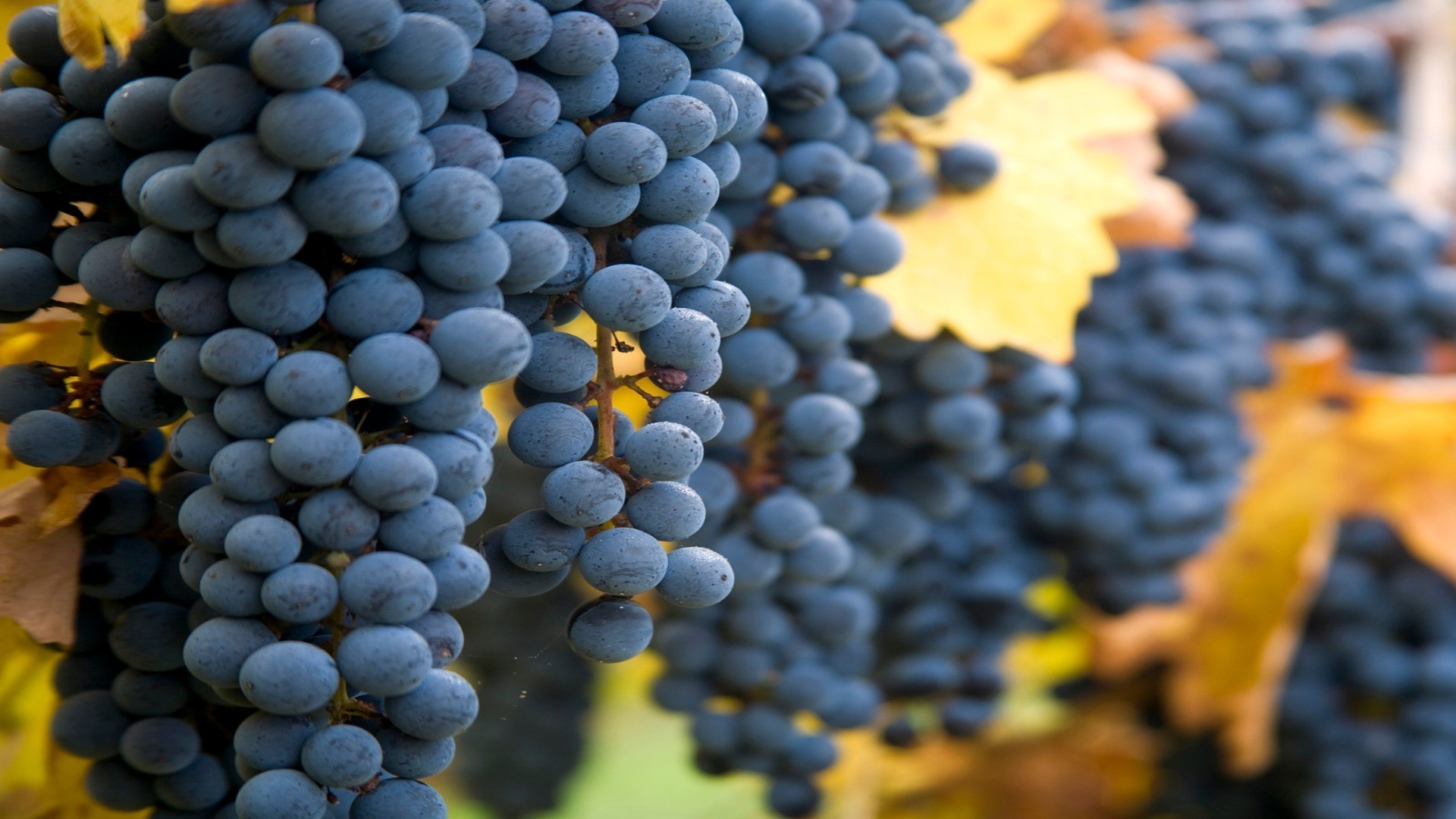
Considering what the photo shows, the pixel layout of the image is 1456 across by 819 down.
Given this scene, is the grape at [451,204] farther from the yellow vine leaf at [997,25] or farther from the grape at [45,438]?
the yellow vine leaf at [997,25]

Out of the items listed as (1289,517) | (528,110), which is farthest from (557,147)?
(1289,517)

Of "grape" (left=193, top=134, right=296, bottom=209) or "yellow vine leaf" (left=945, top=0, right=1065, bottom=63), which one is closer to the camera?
"grape" (left=193, top=134, right=296, bottom=209)

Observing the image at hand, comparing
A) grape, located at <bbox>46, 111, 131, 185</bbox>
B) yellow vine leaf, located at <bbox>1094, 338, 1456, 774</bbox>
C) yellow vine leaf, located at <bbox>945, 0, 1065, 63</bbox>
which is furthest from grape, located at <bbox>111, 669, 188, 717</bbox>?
yellow vine leaf, located at <bbox>1094, 338, 1456, 774</bbox>

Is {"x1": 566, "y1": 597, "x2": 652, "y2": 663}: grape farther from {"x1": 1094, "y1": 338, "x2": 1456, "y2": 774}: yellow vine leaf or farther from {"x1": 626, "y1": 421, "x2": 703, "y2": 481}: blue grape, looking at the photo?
{"x1": 1094, "y1": 338, "x2": 1456, "y2": 774}: yellow vine leaf

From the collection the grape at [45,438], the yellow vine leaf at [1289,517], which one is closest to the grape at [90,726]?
the grape at [45,438]

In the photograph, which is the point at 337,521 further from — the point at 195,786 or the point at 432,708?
the point at 195,786

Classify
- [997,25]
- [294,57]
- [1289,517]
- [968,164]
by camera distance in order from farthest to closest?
[1289,517] → [997,25] → [968,164] → [294,57]
